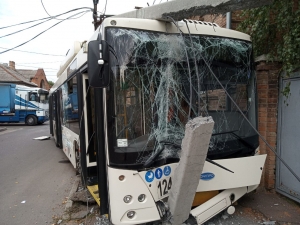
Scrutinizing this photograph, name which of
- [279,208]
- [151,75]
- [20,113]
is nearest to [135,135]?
[151,75]

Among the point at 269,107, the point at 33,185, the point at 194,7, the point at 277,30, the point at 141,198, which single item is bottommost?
the point at 33,185

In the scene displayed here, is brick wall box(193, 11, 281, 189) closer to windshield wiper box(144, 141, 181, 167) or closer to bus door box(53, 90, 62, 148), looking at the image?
windshield wiper box(144, 141, 181, 167)

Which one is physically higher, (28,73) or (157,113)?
(28,73)

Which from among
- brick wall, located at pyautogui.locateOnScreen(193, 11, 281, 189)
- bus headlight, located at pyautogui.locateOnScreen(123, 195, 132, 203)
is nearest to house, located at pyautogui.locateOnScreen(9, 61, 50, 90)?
brick wall, located at pyautogui.locateOnScreen(193, 11, 281, 189)

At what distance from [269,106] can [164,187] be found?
2.69 metres

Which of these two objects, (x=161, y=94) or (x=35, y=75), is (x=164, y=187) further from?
(x=35, y=75)

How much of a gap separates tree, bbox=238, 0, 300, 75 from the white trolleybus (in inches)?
39.6

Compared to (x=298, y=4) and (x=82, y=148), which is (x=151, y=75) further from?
(x=298, y=4)

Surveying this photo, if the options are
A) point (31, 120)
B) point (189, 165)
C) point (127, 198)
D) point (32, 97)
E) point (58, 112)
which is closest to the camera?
point (189, 165)

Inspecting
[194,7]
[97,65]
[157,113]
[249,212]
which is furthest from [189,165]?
[249,212]

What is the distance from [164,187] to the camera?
9.03 ft

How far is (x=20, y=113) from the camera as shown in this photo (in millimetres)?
19641

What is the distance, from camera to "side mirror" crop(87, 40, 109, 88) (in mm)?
2387

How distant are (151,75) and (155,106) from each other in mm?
357
